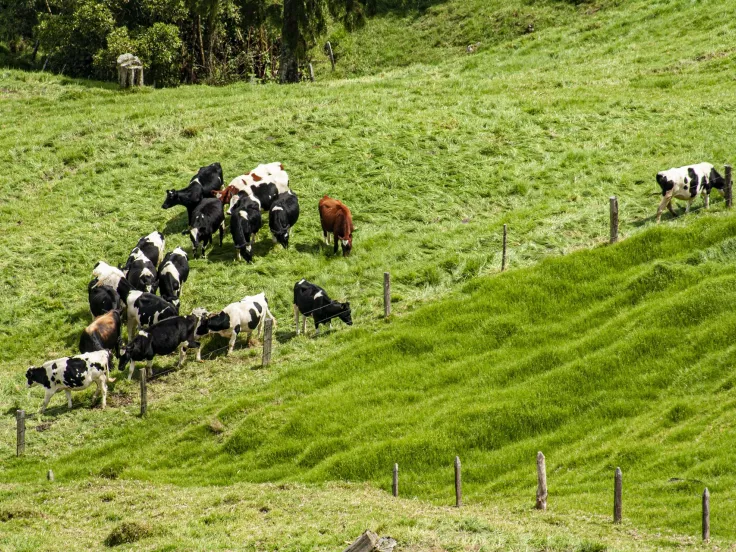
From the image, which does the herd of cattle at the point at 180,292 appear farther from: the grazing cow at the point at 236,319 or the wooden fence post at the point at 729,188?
the wooden fence post at the point at 729,188

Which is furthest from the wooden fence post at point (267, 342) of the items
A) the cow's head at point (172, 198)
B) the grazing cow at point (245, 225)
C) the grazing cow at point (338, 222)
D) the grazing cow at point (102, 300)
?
the cow's head at point (172, 198)

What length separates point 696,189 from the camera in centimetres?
3659

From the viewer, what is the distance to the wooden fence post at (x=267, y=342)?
3134 cm

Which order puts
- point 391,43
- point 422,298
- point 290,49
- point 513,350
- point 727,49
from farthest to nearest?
point 391,43
point 290,49
point 727,49
point 422,298
point 513,350

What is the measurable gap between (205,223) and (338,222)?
15.5 feet

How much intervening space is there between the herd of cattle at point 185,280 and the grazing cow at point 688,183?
0.11 ft

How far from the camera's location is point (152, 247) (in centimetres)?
3662

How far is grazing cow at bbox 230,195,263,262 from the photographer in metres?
37.1

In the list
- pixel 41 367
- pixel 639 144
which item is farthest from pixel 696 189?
pixel 41 367

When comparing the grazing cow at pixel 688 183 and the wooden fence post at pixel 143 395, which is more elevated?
the grazing cow at pixel 688 183

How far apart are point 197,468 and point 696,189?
19.9 metres

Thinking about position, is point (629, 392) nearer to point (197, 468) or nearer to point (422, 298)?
point (422, 298)

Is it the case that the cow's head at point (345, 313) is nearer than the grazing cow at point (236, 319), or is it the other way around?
the grazing cow at point (236, 319)

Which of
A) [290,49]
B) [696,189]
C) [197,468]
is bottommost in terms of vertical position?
[197,468]
